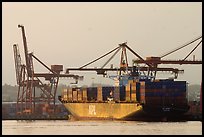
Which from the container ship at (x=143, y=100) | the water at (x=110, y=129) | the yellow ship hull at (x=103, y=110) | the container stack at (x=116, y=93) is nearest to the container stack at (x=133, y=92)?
the container ship at (x=143, y=100)

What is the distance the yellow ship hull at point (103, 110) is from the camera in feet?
312

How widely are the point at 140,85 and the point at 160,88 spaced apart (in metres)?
1.92

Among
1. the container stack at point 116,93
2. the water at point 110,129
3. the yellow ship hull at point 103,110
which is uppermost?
the container stack at point 116,93

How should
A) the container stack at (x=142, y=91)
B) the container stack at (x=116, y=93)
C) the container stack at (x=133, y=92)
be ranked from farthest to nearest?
the container stack at (x=116, y=93) → the container stack at (x=133, y=92) → the container stack at (x=142, y=91)

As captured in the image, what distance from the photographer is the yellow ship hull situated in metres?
95.2

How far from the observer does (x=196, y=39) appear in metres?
103

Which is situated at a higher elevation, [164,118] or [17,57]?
[17,57]

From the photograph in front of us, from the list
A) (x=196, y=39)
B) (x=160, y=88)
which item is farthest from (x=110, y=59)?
(x=160, y=88)

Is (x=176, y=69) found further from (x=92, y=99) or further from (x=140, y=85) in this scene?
(x=140, y=85)

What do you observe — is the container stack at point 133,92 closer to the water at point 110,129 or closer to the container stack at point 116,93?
the container stack at point 116,93

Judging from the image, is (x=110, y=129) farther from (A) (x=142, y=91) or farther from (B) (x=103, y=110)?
(B) (x=103, y=110)

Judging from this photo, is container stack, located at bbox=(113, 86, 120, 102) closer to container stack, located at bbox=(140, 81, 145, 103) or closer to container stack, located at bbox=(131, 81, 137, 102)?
container stack, located at bbox=(131, 81, 137, 102)

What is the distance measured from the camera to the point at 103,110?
101750mm

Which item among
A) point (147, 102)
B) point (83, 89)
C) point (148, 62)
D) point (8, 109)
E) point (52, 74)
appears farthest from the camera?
point (8, 109)
